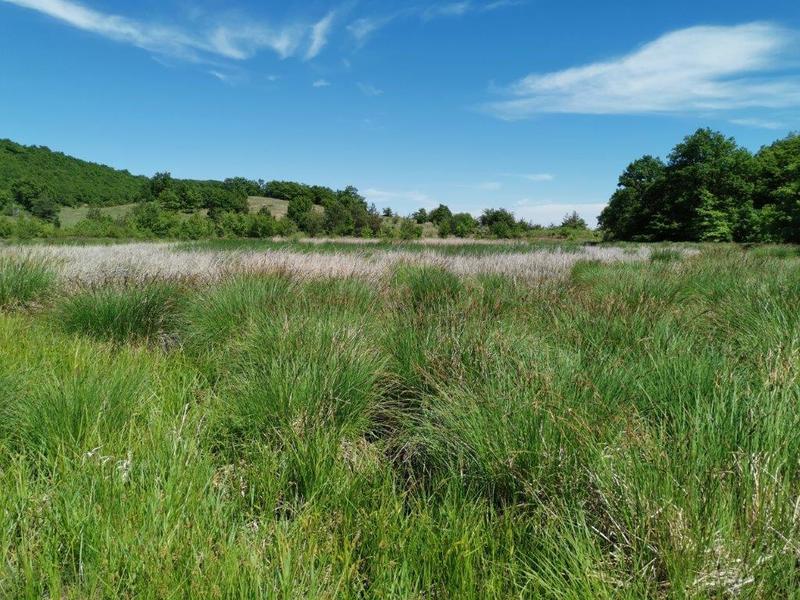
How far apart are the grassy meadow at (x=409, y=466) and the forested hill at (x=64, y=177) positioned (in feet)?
277

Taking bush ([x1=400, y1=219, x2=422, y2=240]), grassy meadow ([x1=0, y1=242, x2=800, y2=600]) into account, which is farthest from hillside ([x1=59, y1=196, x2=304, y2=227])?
grassy meadow ([x1=0, y1=242, x2=800, y2=600])

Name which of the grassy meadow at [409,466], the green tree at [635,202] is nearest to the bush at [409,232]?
the green tree at [635,202]

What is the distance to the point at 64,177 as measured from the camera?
79188 mm

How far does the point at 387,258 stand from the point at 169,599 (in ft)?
31.8

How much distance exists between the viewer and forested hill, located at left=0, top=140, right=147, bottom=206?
234 feet

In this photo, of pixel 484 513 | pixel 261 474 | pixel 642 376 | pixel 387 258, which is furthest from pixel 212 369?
pixel 387 258

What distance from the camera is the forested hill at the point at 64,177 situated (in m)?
71.2

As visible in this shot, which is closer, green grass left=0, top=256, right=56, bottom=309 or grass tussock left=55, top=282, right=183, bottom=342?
grass tussock left=55, top=282, right=183, bottom=342

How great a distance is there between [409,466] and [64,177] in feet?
331

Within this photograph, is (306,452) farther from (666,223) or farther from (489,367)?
(666,223)

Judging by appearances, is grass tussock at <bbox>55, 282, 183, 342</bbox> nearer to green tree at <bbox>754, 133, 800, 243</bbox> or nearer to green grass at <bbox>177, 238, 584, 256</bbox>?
green grass at <bbox>177, 238, 584, 256</bbox>

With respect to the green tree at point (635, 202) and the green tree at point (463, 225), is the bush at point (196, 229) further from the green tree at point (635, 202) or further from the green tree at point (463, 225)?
the green tree at point (635, 202)

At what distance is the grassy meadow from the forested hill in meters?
84.3

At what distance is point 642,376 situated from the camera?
214 cm
